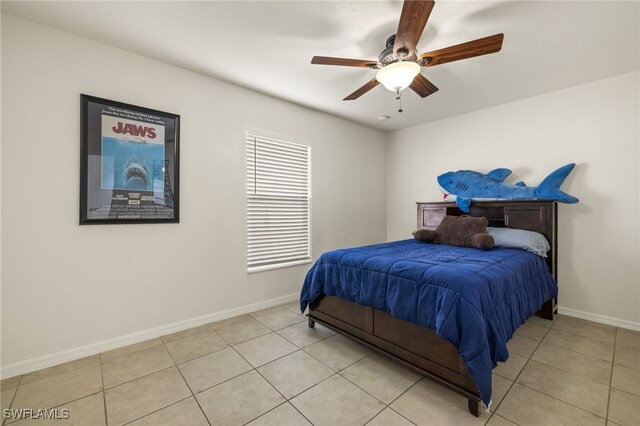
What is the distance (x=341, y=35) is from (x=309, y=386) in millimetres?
2679

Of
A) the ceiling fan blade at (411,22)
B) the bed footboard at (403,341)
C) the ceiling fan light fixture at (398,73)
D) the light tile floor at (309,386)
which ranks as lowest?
the light tile floor at (309,386)

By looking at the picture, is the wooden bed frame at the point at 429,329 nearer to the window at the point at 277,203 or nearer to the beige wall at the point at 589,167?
the beige wall at the point at 589,167

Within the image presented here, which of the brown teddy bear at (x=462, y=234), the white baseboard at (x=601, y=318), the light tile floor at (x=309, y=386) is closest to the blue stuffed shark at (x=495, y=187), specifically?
the brown teddy bear at (x=462, y=234)

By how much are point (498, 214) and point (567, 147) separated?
104 centimetres

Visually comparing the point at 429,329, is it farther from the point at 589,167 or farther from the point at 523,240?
the point at 589,167

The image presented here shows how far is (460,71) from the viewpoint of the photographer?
2.77m

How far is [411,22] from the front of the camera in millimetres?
1637

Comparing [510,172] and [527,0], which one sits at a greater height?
[527,0]

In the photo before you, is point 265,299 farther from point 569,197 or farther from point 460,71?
point 569,197

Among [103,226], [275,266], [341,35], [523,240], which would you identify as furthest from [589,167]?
[103,226]

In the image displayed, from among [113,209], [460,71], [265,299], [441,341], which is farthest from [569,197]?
[113,209]

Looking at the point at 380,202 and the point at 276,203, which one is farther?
the point at 380,202

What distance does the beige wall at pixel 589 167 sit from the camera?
284cm

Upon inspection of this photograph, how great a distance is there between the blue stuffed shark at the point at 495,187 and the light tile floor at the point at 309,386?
4.87ft
